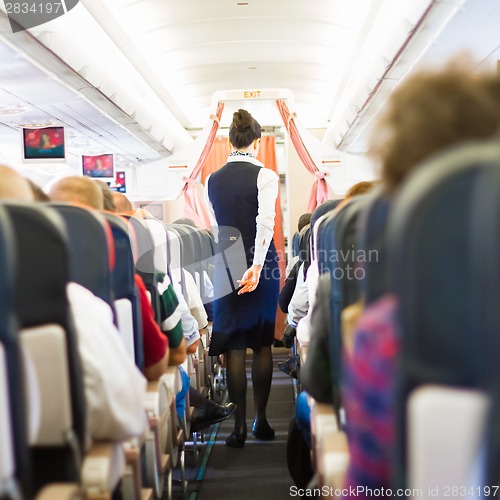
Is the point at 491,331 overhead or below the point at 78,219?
below

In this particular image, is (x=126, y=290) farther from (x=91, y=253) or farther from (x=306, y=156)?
(x=306, y=156)

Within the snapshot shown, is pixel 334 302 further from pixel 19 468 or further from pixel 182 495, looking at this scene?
pixel 182 495

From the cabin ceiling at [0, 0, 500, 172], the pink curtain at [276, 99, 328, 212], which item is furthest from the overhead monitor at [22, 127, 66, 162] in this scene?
the pink curtain at [276, 99, 328, 212]

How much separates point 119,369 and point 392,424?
85cm

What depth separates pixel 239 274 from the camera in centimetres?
471

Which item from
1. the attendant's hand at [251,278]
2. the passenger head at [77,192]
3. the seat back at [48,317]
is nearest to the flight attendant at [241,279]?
the attendant's hand at [251,278]

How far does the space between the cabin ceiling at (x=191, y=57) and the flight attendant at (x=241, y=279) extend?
140cm

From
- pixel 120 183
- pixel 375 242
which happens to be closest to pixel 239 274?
pixel 375 242

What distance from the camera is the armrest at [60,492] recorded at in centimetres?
162

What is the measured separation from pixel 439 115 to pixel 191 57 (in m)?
9.62

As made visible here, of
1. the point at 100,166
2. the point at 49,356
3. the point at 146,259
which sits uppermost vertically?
the point at 100,166

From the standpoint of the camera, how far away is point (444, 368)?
120 centimetres

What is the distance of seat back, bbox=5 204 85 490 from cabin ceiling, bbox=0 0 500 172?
3257mm

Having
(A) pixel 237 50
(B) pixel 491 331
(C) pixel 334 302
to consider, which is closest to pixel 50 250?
(C) pixel 334 302
